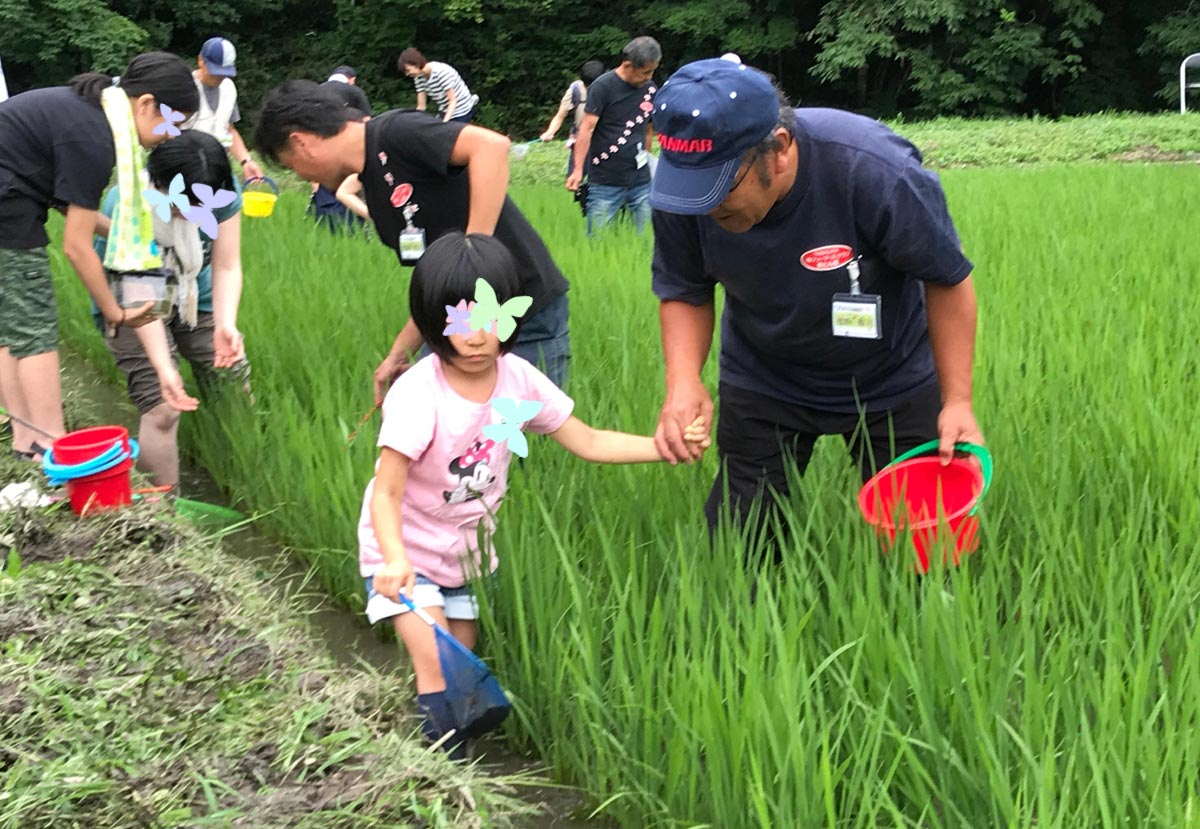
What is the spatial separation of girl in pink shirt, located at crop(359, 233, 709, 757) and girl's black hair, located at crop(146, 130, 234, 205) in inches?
51.5

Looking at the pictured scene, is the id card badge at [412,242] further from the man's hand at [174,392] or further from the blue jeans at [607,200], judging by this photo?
the blue jeans at [607,200]

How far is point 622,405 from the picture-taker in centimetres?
260

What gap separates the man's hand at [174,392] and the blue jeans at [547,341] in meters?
0.62

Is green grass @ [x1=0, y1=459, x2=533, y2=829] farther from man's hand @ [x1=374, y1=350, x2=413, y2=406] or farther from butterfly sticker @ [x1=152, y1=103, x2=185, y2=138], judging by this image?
butterfly sticker @ [x1=152, y1=103, x2=185, y2=138]

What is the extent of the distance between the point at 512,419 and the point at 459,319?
163mm

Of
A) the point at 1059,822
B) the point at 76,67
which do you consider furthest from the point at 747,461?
the point at 76,67

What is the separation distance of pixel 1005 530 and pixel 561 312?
1.10 meters

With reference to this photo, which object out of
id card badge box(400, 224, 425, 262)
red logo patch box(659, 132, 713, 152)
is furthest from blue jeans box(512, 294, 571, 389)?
red logo patch box(659, 132, 713, 152)

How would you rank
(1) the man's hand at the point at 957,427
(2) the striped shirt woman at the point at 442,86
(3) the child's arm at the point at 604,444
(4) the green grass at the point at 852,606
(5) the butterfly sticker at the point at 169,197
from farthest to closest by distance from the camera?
1. (2) the striped shirt woman at the point at 442,86
2. (5) the butterfly sticker at the point at 169,197
3. (3) the child's arm at the point at 604,444
4. (1) the man's hand at the point at 957,427
5. (4) the green grass at the point at 852,606

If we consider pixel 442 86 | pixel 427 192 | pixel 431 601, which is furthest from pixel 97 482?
pixel 442 86

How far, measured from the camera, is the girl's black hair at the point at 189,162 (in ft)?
9.24

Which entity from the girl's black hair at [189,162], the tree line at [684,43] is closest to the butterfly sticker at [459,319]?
the girl's black hair at [189,162]

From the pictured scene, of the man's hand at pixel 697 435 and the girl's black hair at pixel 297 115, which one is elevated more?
the girl's black hair at pixel 297 115

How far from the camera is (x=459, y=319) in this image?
5.37ft
